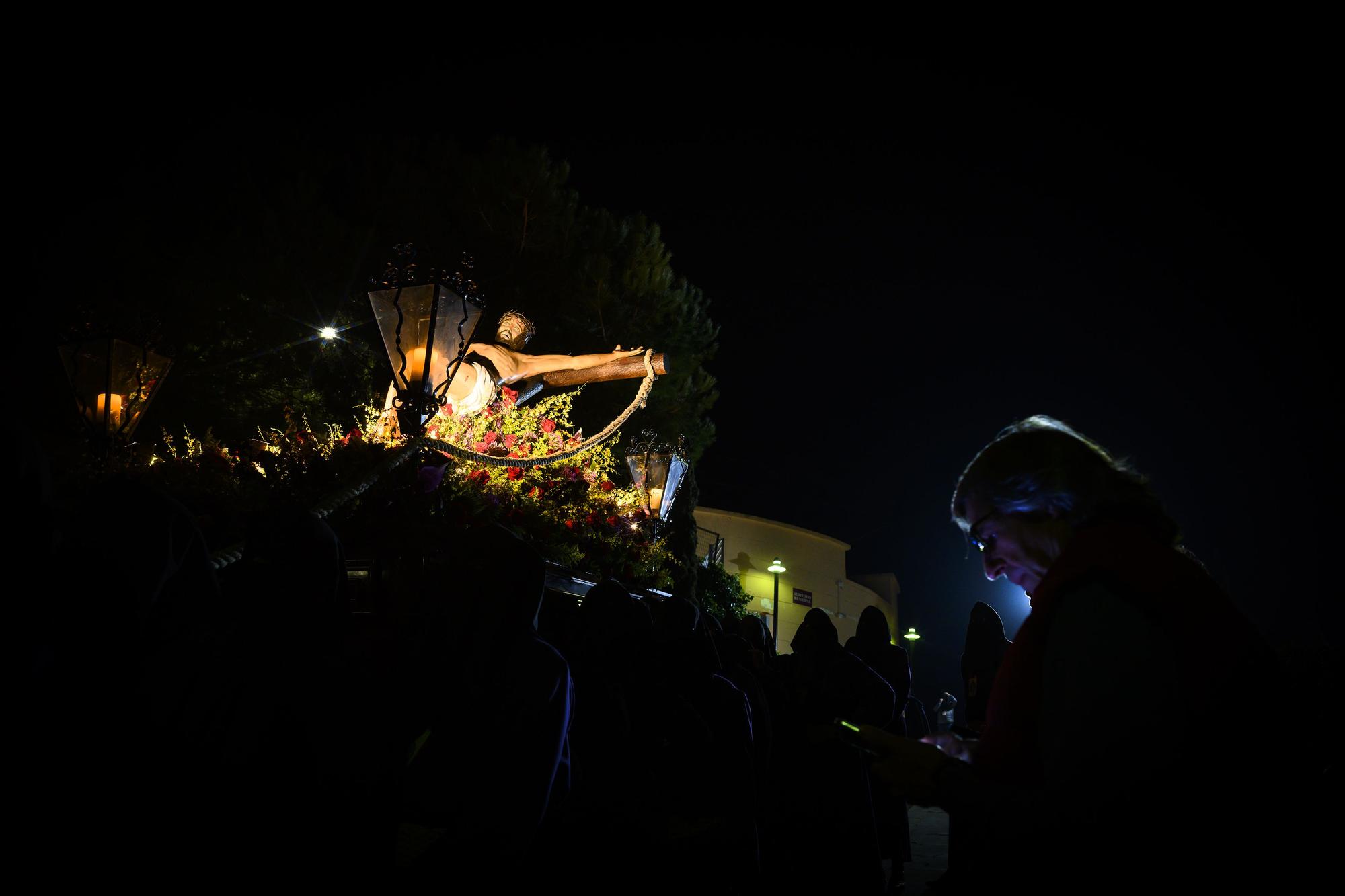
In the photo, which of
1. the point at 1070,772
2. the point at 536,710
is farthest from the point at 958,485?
the point at 536,710

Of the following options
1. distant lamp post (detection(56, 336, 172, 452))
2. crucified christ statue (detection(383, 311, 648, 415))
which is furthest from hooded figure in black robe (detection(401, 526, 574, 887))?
distant lamp post (detection(56, 336, 172, 452))

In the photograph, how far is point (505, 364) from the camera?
7781 millimetres

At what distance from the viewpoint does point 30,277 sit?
9039 mm

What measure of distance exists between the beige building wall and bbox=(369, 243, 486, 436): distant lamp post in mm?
29449

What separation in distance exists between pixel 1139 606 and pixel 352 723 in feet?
8.23

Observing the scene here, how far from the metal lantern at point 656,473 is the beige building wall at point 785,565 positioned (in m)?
25.6

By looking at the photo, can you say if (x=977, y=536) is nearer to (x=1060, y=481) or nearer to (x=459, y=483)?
(x=1060, y=481)

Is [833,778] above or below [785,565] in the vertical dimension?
above

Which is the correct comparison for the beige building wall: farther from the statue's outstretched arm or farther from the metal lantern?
the statue's outstretched arm

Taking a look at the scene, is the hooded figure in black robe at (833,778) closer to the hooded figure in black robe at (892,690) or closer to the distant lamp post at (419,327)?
the hooded figure in black robe at (892,690)

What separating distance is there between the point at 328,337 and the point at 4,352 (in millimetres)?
3745

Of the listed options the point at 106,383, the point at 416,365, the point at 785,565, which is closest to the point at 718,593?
the point at 416,365

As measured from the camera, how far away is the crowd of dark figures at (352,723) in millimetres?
1919

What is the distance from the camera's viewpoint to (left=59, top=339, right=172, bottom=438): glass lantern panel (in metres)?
5.98
